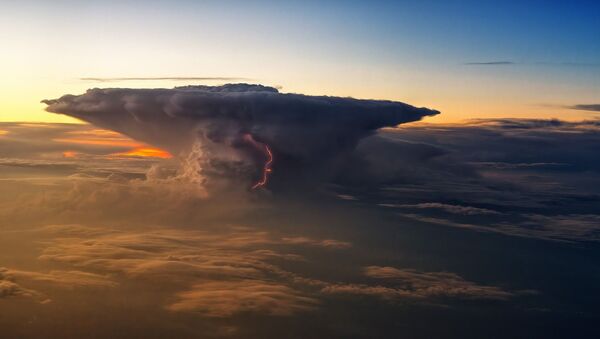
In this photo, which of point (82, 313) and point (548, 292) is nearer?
point (82, 313)

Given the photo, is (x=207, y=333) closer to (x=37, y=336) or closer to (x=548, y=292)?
(x=37, y=336)

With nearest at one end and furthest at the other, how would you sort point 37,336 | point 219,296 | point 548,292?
point 37,336 → point 219,296 → point 548,292

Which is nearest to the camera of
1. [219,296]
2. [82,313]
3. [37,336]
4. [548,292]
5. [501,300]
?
[37,336]

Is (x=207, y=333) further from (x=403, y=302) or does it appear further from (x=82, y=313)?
(x=403, y=302)

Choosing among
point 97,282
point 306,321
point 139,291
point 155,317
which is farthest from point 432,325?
point 97,282

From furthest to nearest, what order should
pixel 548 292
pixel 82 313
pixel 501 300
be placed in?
pixel 548 292 → pixel 501 300 → pixel 82 313

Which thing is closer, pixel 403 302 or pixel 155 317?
pixel 155 317

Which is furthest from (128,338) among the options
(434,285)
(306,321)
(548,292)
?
(548,292)

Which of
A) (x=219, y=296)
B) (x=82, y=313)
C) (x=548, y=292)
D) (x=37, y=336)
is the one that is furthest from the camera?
(x=548, y=292)
